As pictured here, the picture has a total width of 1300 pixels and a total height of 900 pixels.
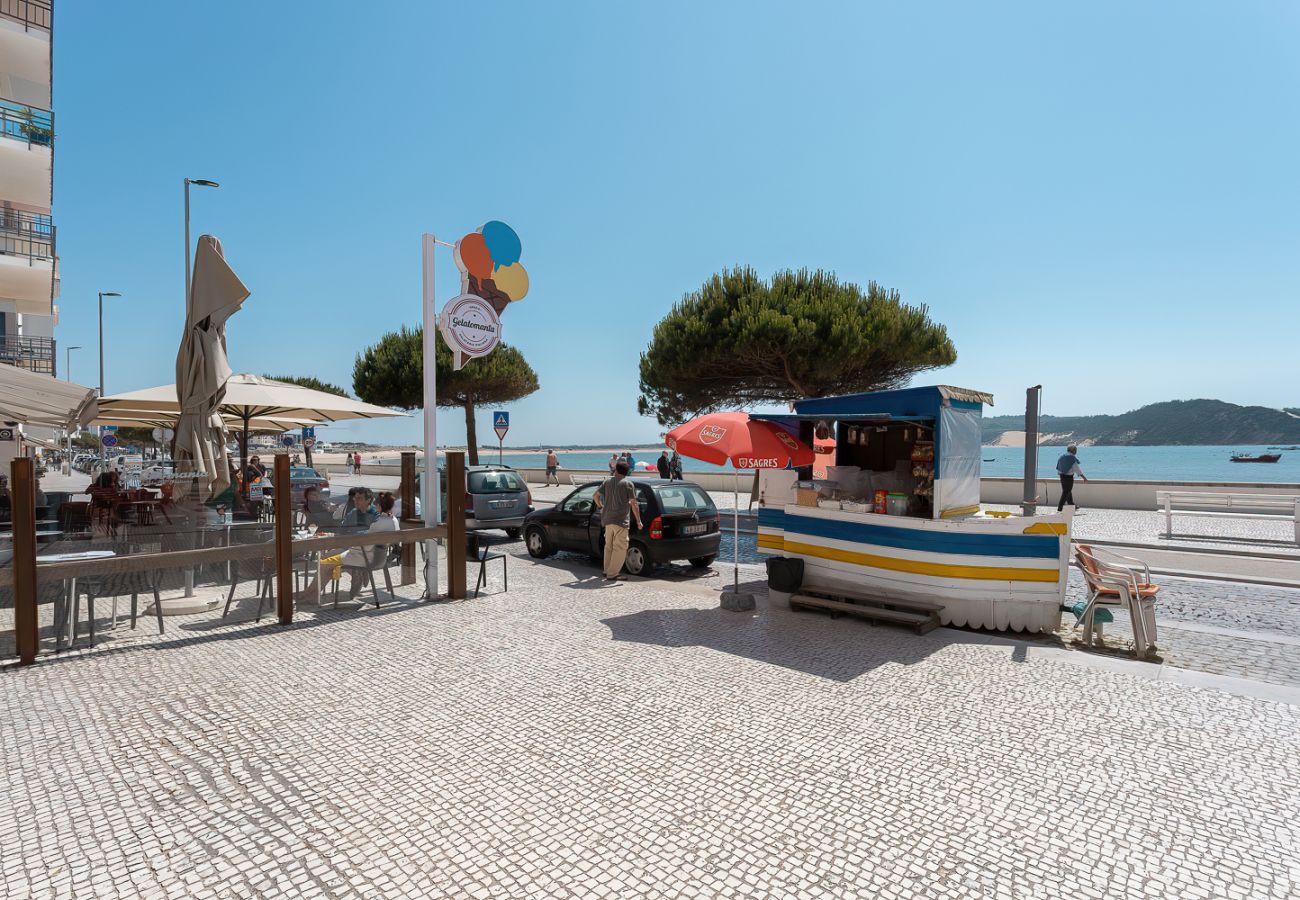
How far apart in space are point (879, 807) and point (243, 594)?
616 cm

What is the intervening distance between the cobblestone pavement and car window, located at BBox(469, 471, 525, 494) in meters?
6.53

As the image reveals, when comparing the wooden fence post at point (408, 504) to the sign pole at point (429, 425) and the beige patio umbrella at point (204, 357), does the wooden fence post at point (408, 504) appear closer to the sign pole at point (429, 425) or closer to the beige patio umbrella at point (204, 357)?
the sign pole at point (429, 425)

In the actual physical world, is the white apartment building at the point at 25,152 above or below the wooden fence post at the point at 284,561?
above

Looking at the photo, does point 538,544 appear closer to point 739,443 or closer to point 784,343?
point 739,443

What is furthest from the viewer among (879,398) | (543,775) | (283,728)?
(879,398)

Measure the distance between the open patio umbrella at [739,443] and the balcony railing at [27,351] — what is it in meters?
22.2

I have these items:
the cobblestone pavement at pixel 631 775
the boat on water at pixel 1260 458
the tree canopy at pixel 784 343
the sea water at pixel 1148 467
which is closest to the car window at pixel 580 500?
the sea water at pixel 1148 467

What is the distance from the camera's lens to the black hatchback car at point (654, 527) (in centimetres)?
923

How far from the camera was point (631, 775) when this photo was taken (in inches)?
136

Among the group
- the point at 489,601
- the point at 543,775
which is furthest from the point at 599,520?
the point at 543,775

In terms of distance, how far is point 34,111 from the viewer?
1777 centimetres

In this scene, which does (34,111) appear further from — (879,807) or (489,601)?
(879,807)

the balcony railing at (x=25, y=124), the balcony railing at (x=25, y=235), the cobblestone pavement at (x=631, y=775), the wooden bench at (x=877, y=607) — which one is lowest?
the cobblestone pavement at (x=631, y=775)

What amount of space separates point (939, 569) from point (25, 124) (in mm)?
24053
